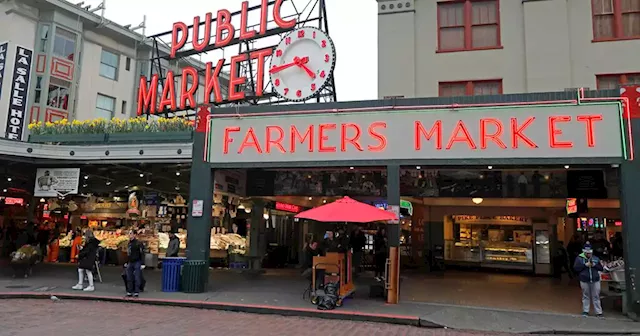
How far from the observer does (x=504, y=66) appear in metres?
16.4

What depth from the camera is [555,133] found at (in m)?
12.2

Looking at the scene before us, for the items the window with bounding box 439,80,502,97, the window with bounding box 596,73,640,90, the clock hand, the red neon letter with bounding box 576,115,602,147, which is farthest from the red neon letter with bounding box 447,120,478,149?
the clock hand

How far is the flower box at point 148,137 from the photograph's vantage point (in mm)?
16266

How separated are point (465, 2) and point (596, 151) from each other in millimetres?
7536

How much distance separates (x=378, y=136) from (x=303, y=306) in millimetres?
4984

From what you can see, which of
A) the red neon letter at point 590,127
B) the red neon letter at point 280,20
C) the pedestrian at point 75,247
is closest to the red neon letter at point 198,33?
the red neon letter at point 280,20

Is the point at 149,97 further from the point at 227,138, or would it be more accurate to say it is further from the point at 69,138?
the point at 227,138

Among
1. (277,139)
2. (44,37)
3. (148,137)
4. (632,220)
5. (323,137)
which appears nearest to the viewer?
(632,220)

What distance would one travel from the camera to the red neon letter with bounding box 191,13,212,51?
24.2m

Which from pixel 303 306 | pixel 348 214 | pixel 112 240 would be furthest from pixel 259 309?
pixel 112 240

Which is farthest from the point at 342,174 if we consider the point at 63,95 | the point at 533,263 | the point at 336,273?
the point at 63,95

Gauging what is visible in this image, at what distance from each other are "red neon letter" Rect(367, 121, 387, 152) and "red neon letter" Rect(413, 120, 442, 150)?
0.84 metres

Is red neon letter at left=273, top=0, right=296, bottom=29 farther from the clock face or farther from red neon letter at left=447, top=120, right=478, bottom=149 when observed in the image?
red neon letter at left=447, top=120, right=478, bottom=149

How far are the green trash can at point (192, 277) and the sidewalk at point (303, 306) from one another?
35cm
